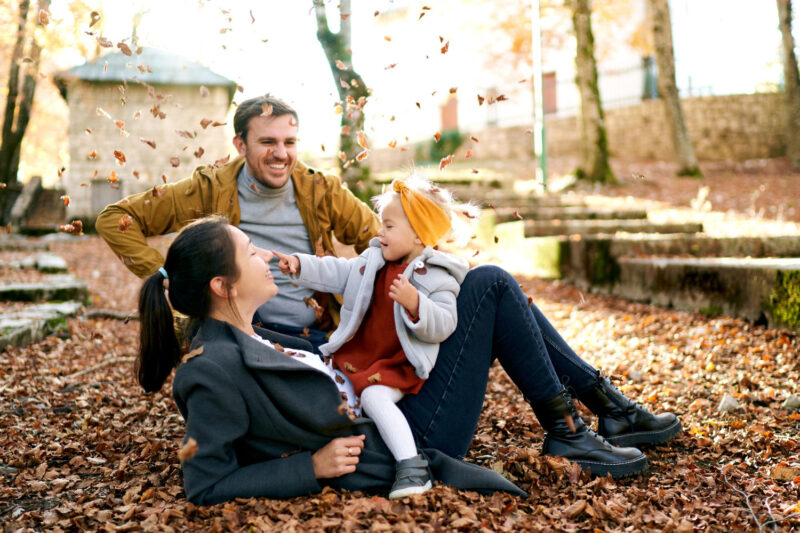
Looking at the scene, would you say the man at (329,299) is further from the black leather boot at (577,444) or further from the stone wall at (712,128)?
the stone wall at (712,128)

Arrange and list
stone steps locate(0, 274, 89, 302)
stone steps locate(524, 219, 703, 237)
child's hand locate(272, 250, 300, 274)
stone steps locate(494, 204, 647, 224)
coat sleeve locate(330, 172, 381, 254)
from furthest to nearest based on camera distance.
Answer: stone steps locate(494, 204, 647, 224)
stone steps locate(524, 219, 703, 237)
stone steps locate(0, 274, 89, 302)
coat sleeve locate(330, 172, 381, 254)
child's hand locate(272, 250, 300, 274)

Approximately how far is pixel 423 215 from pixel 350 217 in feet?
3.16

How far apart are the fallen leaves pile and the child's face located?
96 cm

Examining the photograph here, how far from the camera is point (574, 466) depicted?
2955mm

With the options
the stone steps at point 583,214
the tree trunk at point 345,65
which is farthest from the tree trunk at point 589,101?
the tree trunk at point 345,65

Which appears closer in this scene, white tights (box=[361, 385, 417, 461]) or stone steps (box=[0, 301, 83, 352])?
white tights (box=[361, 385, 417, 461])

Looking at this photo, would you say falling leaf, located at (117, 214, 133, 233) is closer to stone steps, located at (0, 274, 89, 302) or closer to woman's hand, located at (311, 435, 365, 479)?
woman's hand, located at (311, 435, 365, 479)

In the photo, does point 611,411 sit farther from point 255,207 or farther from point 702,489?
point 255,207

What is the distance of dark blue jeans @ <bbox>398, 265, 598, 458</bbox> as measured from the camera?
2836 millimetres

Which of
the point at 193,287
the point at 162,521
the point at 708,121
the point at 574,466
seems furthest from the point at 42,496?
the point at 708,121

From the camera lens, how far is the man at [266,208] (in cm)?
352

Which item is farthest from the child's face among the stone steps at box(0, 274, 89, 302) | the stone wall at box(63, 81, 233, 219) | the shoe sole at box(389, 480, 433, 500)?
the stone wall at box(63, 81, 233, 219)

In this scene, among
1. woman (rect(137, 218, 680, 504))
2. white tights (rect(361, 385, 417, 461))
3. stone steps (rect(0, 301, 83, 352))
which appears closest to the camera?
woman (rect(137, 218, 680, 504))

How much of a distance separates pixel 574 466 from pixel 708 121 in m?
17.6
